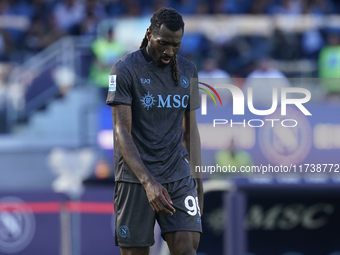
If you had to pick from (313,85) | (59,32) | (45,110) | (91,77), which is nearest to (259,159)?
(313,85)

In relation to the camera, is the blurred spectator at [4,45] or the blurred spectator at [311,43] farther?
the blurred spectator at [4,45]

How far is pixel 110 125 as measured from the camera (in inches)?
352

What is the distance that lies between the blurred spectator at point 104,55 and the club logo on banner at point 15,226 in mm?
2895

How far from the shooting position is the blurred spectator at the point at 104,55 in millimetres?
9555

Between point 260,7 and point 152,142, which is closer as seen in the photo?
point 152,142

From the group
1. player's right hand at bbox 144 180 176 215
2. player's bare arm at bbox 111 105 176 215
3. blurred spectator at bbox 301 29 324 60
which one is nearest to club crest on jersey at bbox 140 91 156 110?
player's bare arm at bbox 111 105 176 215

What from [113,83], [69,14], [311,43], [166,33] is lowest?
[113,83]

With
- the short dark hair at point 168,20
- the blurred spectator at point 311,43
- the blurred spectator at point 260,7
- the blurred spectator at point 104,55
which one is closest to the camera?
the short dark hair at point 168,20

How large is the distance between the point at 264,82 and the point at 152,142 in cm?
452

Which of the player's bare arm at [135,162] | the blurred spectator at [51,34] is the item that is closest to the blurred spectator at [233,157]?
the player's bare arm at [135,162]

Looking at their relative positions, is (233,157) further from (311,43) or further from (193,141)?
(193,141)

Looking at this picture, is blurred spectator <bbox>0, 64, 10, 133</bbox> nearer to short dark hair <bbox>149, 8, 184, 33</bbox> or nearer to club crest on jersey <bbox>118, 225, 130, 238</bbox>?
club crest on jersey <bbox>118, 225, 130, 238</bbox>

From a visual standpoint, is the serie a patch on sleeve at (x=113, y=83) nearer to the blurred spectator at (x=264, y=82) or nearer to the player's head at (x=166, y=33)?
the player's head at (x=166, y=33)

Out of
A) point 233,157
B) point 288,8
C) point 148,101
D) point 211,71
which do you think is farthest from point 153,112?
point 288,8
